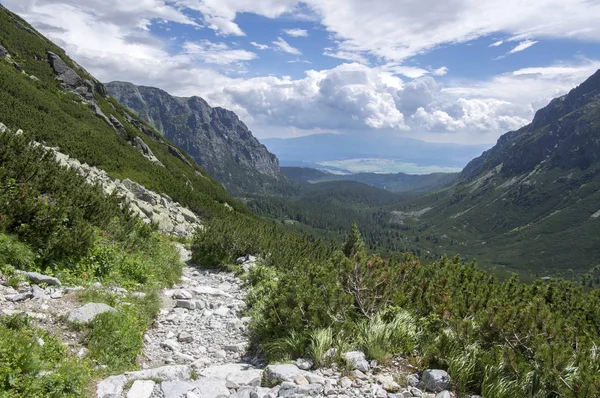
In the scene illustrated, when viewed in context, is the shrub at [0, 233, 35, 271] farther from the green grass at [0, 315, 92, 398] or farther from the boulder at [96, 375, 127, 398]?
the boulder at [96, 375, 127, 398]

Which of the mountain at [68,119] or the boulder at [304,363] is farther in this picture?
the mountain at [68,119]

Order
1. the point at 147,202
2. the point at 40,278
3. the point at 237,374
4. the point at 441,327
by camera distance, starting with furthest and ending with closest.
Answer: the point at 147,202
the point at 40,278
the point at 441,327
the point at 237,374

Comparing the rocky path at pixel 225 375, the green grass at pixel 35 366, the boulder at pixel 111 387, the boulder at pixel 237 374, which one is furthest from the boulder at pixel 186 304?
the boulder at pixel 111 387

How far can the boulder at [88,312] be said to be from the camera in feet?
22.1

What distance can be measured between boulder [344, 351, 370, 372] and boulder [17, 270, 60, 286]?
6613 mm

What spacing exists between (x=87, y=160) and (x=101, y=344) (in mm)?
32351

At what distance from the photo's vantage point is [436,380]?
5.71m

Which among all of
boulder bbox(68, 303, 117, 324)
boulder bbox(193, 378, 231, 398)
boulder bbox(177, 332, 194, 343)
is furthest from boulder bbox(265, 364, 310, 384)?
boulder bbox(68, 303, 117, 324)

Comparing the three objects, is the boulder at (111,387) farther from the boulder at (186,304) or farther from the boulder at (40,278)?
the boulder at (186,304)

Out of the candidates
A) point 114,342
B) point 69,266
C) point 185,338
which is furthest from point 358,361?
point 69,266

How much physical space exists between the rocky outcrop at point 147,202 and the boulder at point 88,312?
1778 cm

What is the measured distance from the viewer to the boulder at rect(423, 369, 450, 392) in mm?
5660

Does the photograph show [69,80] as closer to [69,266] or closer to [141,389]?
[69,266]

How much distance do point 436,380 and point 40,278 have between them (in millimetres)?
8277
